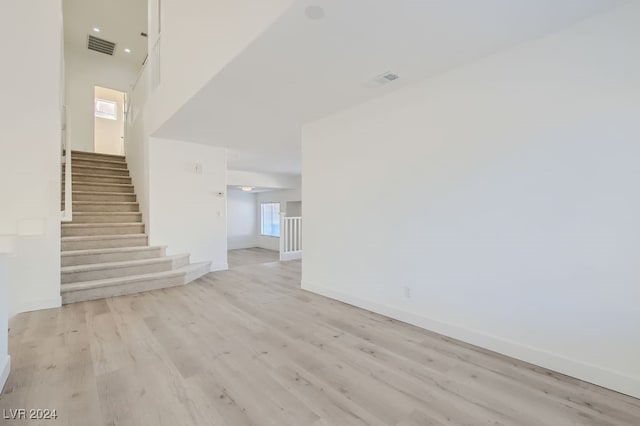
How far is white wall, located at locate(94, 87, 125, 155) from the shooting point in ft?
28.8

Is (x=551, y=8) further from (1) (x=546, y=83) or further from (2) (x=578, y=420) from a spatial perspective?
(2) (x=578, y=420)

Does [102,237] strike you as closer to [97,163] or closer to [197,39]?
[97,163]

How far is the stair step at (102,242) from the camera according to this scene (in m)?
4.48

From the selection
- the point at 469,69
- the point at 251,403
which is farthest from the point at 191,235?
the point at 469,69

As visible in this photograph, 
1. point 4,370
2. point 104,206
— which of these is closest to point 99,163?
point 104,206

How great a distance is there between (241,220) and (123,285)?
692 cm

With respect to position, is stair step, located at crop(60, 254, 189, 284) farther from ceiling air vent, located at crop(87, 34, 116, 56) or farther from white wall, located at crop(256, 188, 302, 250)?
ceiling air vent, located at crop(87, 34, 116, 56)

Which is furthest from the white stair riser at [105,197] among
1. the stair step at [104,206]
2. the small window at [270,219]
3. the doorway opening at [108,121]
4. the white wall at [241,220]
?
the small window at [270,219]

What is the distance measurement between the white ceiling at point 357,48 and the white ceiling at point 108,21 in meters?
4.63

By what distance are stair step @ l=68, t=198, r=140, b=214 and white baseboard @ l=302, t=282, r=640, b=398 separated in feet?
16.5

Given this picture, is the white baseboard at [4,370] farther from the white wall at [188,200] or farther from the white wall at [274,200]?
the white wall at [274,200]

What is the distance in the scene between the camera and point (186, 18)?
358cm

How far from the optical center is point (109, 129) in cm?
898

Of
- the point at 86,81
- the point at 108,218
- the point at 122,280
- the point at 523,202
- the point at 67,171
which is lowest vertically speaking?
the point at 122,280
